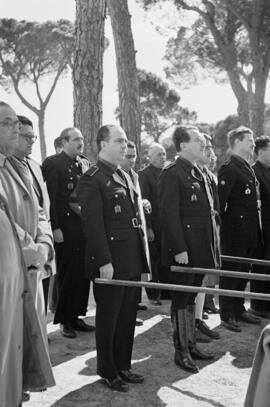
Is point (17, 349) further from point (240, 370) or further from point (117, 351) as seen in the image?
point (240, 370)

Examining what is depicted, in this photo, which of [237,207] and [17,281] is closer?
[17,281]

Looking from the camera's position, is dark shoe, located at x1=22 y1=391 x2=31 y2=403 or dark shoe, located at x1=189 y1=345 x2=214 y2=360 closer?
dark shoe, located at x1=22 y1=391 x2=31 y2=403

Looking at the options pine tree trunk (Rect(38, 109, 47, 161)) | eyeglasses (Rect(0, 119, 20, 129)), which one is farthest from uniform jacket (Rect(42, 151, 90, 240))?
pine tree trunk (Rect(38, 109, 47, 161))

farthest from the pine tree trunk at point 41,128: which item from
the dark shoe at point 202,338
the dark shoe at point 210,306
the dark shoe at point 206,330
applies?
the dark shoe at point 202,338

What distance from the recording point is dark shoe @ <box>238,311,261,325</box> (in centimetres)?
657

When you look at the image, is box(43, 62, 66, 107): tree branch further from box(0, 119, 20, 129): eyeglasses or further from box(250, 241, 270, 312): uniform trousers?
box(0, 119, 20, 129): eyeglasses

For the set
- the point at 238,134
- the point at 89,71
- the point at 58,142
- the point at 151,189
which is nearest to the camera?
the point at 58,142

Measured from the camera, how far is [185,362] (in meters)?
4.94

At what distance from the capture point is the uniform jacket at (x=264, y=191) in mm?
6824

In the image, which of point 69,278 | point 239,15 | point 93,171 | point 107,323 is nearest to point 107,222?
point 93,171

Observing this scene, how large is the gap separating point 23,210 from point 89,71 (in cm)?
513

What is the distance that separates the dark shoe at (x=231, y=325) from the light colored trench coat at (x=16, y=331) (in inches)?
135

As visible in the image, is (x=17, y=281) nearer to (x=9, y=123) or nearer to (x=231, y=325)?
(x=9, y=123)

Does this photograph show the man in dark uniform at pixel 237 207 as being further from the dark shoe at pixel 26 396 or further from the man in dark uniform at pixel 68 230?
the dark shoe at pixel 26 396
